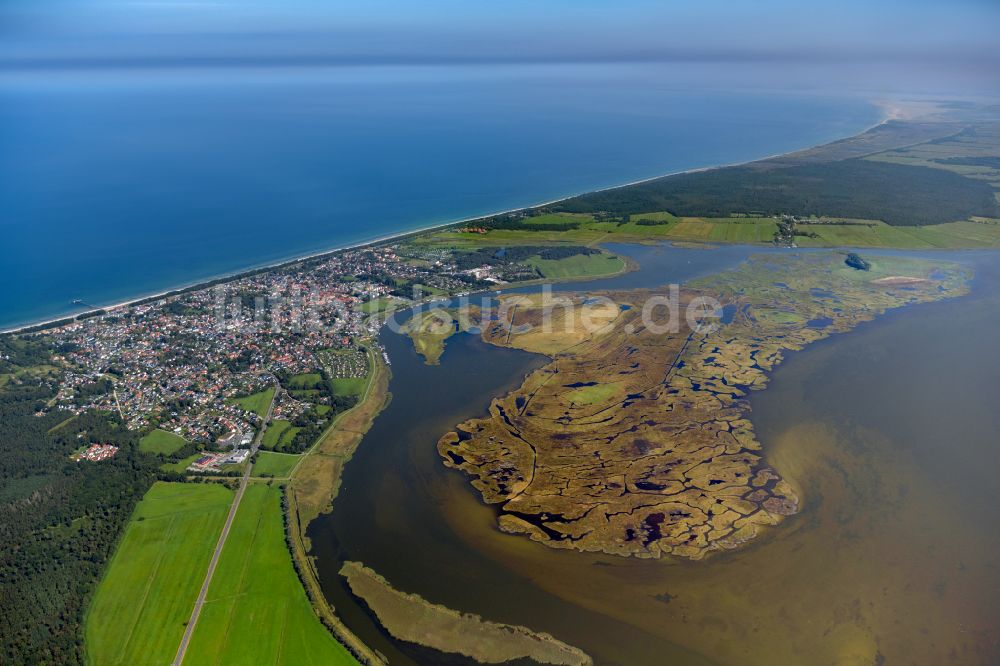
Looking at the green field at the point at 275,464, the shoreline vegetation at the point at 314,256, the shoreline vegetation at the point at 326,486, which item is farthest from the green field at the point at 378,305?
the green field at the point at 275,464

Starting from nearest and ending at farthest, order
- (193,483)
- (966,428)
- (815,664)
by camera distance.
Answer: (815,664) < (193,483) < (966,428)

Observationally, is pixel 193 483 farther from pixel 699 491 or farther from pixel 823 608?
pixel 823 608

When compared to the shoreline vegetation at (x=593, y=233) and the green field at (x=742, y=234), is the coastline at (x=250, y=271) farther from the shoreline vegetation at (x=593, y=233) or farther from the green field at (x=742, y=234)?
the green field at (x=742, y=234)

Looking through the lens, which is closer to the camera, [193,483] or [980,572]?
[980,572]

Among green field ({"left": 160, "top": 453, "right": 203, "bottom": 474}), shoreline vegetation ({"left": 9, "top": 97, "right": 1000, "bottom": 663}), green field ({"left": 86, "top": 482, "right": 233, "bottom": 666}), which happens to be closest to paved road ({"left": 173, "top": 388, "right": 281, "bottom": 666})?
green field ({"left": 86, "top": 482, "right": 233, "bottom": 666})

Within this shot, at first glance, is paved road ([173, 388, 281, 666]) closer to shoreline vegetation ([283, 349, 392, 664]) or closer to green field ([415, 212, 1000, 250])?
shoreline vegetation ([283, 349, 392, 664])

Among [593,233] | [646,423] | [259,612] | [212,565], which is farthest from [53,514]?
[593,233]

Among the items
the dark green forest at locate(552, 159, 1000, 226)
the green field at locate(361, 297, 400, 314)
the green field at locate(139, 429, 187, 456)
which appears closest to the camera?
the green field at locate(139, 429, 187, 456)

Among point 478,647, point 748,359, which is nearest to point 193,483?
point 478,647
